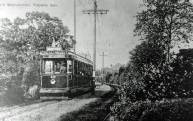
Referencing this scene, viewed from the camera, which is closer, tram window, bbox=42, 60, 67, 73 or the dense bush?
the dense bush

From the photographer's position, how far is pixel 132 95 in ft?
28.5

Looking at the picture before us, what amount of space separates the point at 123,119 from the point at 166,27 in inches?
557

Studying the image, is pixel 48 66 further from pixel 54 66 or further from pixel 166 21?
pixel 166 21

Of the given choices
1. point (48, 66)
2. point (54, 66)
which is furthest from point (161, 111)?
point (48, 66)

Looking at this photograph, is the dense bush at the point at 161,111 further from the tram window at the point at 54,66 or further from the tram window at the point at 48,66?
the tram window at the point at 48,66

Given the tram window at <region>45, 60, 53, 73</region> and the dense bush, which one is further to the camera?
the tram window at <region>45, 60, 53, 73</region>

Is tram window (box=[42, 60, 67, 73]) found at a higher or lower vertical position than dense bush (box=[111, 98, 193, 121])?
higher

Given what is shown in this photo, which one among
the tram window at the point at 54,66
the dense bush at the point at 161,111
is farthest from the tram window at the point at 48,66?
the dense bush at the point at 161,111

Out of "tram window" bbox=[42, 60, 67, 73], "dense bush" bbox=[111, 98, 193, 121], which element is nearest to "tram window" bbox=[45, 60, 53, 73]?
"tram window" bbox=[42, 60, 67, 73]

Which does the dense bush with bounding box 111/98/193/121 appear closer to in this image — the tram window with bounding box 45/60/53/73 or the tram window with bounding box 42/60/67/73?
the tram window with bounding box 42/60/67/73

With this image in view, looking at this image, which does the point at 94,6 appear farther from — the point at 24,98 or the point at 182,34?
the point at 24,98

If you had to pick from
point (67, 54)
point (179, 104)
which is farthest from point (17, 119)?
point (67, 54)

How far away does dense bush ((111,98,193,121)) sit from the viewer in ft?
20.1

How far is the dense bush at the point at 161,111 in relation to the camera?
241 inches
